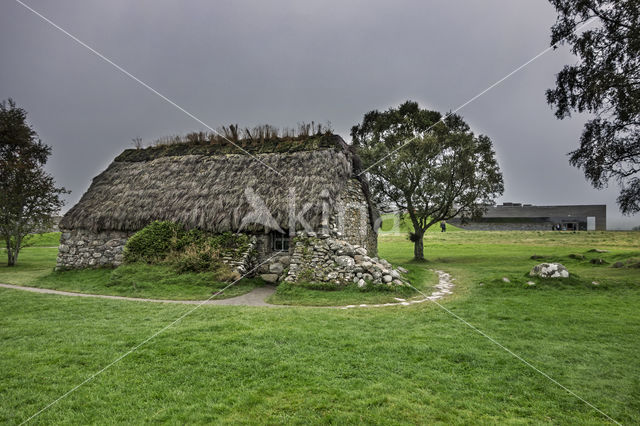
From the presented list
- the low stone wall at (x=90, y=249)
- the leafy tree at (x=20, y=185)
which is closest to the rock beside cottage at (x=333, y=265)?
the low stone wall at (x=90, y=249)

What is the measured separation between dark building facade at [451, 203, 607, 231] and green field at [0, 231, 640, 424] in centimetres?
4711

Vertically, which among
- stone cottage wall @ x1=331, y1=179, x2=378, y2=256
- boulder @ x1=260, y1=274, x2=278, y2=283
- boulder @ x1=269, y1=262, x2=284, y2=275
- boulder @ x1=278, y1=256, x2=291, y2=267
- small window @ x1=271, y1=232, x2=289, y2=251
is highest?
stone cottage wall @ x1=331, y1=179, x2=378, y2=256

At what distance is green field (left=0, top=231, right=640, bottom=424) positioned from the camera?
12.5ft

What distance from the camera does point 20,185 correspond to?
62.7 ft

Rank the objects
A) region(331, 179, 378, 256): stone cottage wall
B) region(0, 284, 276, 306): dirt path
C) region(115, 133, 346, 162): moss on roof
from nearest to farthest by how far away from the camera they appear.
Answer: region(0, 284, 276, 306): dirt path → region(331, 179, 378, 256): stone cottage wall → region(115, 133, 346, 162): moss on roof

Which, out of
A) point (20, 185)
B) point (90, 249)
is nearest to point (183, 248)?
point (90, 249)

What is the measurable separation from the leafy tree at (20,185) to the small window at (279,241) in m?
15.0

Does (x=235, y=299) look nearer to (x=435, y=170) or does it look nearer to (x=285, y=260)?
(x=285, y=260)

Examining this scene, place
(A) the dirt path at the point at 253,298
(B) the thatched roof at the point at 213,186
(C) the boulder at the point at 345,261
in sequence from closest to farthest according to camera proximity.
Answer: (A) the dirt path at the point at 253,298
(C) the boulder at the point at 345,261
(B) the thatched roof at the point at 213,186

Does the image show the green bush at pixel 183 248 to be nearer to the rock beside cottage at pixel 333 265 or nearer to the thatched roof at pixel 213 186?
the thatched roof at pixel 213 186

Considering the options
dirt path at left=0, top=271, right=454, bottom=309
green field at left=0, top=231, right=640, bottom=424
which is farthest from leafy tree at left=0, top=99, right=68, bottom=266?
green field at left=0, top=231, right=640, bottom=424

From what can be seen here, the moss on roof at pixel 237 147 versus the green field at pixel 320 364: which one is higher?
the moss on roof at pixel 237 147

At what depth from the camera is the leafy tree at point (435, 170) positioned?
2041cm

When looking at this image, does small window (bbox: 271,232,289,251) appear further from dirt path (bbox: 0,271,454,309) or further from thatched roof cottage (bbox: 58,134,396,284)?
dirt path (bbox: 0,271,454,309)
